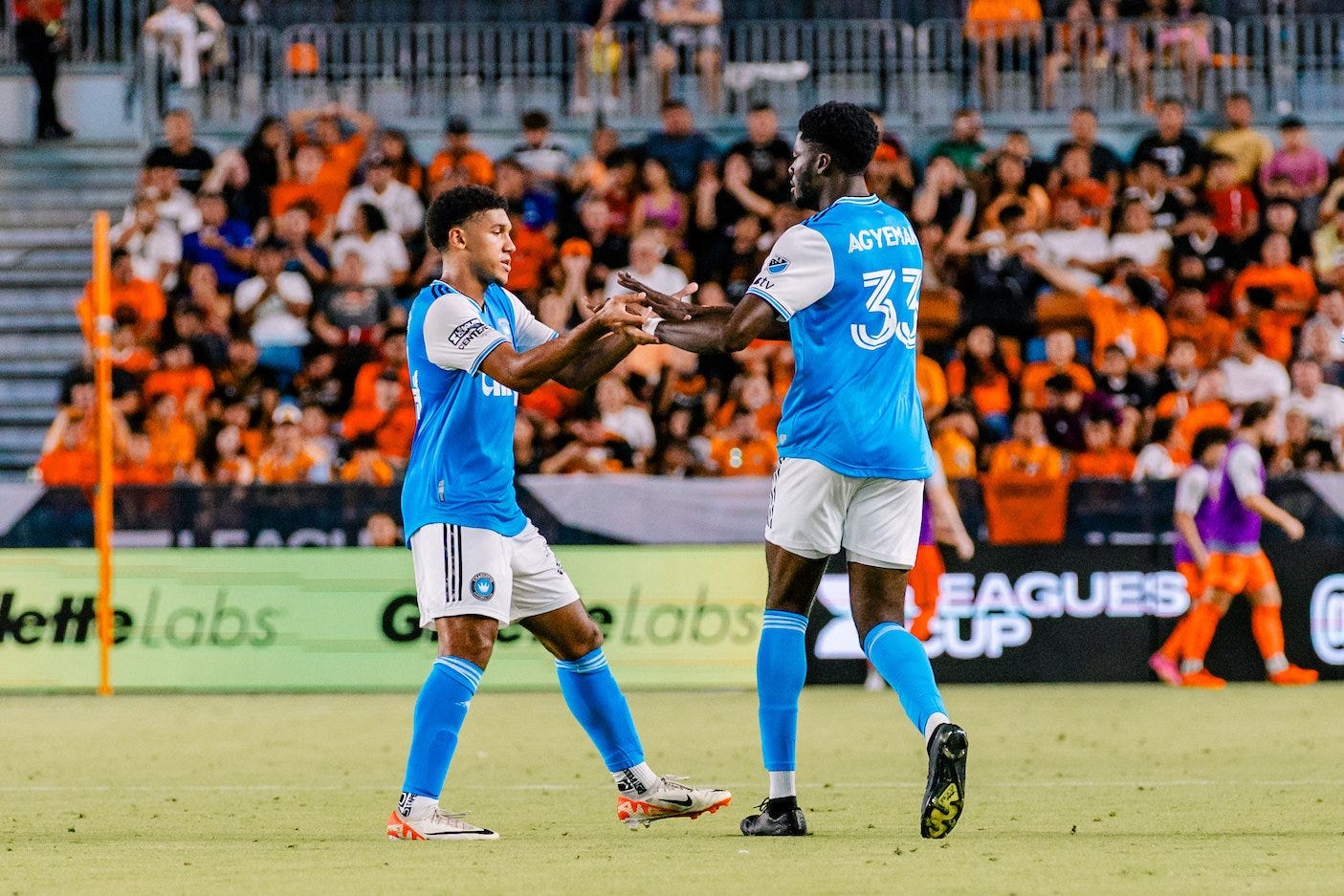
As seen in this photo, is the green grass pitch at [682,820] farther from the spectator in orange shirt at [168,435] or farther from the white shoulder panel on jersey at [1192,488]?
the spectator in orange shirt at [168,435]

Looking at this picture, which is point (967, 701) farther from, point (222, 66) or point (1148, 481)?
point (222, 66)

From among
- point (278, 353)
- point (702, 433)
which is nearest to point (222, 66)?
point (278, 353)

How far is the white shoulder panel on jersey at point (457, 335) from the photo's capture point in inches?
276

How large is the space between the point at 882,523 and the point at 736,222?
38.6 ft

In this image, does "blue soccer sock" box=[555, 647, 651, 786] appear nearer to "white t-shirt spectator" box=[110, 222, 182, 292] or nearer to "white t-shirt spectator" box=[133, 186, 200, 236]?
"white t-shirt spectator" box=[110, 222, 182, 292]

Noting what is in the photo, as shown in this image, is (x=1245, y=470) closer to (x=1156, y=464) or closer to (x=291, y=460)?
(x=1156, y=464)

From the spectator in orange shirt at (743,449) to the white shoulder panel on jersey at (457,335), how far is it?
29.2 ft

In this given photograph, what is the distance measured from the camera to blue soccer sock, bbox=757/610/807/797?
7.15m

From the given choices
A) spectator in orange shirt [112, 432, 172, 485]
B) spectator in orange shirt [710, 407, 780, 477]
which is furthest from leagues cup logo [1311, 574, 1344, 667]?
spectator in orange shirt [112, 432, 172, 485]

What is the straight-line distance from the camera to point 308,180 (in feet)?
65.5

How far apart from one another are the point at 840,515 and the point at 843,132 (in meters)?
1.32

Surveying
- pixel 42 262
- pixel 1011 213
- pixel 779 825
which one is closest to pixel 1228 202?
pixel 1011 213

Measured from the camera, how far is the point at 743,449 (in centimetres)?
1614

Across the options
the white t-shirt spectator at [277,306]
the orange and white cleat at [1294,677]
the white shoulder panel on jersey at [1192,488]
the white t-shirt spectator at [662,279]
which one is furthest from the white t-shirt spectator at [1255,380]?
the white t-shirt spectator at [277,306]
